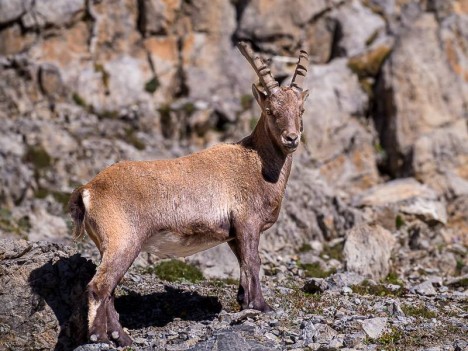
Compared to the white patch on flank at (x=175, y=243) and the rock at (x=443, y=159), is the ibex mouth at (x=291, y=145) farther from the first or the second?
the rock at (x=443, y=159)

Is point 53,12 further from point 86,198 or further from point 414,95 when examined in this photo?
point 86,198

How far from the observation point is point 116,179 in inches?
493

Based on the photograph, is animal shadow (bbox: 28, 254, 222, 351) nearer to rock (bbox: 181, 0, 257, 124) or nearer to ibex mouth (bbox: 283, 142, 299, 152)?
ibex mouth (bbox: 283, 142, 299, 152)

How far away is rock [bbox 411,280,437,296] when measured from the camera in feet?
52.9

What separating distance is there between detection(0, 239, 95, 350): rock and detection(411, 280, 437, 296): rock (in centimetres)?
747

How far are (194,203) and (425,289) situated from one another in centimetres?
641

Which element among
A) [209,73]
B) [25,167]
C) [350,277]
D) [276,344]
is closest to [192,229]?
[276,344]

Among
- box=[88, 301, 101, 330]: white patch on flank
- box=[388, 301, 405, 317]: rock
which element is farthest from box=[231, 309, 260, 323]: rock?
box=[388, 301, 405, 317]: rock

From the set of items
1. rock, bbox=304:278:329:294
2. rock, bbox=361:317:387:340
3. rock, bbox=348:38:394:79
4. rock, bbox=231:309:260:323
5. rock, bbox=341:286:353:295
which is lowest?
rock, bbox=341:286:353:295

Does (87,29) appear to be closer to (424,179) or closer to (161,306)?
(424,179)

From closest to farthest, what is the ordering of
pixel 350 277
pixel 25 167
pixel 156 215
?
pixel 156 215 < pixel 350 277 < pixel 25 167


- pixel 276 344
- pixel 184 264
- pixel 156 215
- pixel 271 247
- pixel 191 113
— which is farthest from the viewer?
pixel 191 113

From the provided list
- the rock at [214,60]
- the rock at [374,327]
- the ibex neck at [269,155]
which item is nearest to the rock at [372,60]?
the rock at [214,60]

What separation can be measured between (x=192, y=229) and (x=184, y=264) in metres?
5.68
